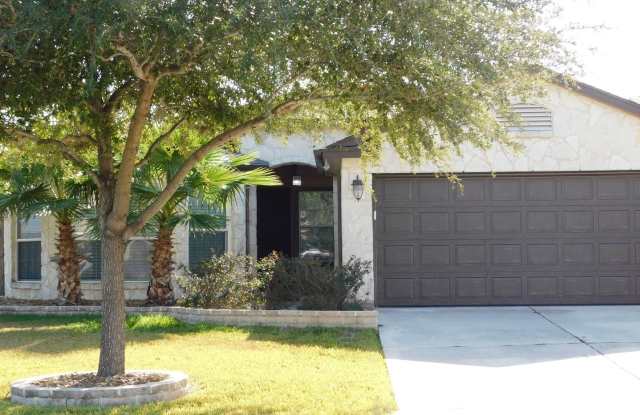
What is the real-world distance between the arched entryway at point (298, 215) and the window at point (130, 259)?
3197mm

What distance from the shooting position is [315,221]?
19.2m

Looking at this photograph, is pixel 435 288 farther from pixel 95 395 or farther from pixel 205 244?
pixel 95 395

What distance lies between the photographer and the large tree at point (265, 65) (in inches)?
279

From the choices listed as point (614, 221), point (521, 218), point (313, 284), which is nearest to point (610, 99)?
point (614, 221)

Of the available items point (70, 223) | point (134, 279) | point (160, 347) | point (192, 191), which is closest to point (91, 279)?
point (134, 279)

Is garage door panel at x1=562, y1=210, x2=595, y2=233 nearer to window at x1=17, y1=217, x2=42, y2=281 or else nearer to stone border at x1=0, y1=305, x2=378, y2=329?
stone border at x1=0, y1=305, x2=378, y2=329

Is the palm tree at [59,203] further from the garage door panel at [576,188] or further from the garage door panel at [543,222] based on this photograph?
the garage door panel at [576,188]

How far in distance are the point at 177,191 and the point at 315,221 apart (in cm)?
577

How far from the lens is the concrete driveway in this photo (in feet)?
24.8

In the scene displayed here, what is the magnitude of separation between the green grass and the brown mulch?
1.35ft

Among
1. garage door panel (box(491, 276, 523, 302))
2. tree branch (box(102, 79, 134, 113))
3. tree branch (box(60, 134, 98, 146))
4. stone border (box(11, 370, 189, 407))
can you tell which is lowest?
stone border (box(11, 370, 189, 407))

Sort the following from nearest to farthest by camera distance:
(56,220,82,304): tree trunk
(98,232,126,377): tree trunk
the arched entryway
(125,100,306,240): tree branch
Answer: (98,232,126,377): tree trunk
(125,100,306,240): tree branch
(56,220,82,304): tree trunk
the arched entryway

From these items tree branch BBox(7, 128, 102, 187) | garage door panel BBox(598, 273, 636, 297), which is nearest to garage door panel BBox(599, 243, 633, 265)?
garage door panel BBox(598, 273, 636, 297)

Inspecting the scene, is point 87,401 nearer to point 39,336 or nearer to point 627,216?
point 39,336
